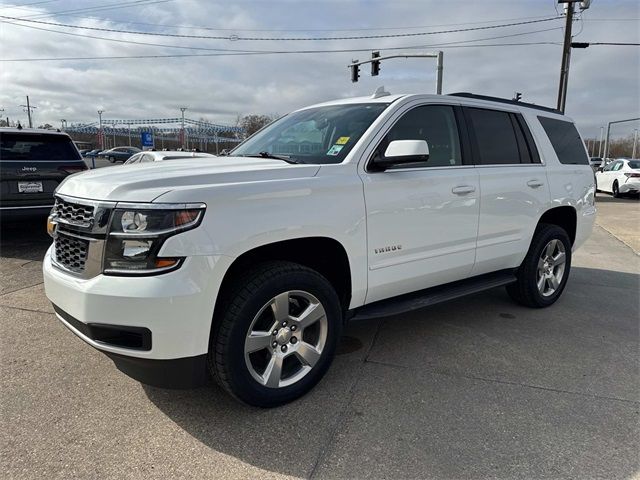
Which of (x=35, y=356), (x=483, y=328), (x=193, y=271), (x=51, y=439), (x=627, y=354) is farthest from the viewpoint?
(x=483, y=328)

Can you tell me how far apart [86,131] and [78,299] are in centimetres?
11819

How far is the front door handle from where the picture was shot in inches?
147

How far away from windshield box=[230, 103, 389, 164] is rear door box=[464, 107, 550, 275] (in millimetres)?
1046

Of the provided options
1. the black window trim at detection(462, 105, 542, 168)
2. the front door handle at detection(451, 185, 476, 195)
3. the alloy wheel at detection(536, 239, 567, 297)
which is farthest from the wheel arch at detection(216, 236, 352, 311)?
the alloy wheel at detection(536, 239, 567, 297)

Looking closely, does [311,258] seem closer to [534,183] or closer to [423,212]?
[423,212]

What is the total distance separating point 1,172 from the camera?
266 inches

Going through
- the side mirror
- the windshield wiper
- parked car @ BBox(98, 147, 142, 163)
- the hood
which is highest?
the side mirror

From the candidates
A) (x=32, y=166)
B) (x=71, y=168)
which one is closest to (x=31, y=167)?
(x=32, y=166)

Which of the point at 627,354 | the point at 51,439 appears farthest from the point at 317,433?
the point at 627,354

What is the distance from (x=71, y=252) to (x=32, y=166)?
5.14 meters

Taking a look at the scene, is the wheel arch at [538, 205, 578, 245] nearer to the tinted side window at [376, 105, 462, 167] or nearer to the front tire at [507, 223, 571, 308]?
the front tire at [507, 223, 571, 308]

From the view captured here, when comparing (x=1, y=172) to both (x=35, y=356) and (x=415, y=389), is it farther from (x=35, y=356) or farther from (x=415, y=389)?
(x=415, y=389)

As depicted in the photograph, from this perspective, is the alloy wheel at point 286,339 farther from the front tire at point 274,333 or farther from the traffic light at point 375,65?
the traffic light at point 375,65

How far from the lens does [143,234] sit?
241 centimetres
